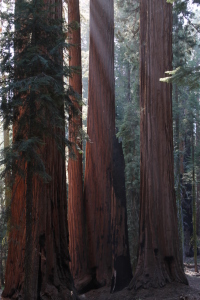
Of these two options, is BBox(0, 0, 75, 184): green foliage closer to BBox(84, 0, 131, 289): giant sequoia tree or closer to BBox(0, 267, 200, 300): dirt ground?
BBox(0, 267, 200, 300): dirt ground

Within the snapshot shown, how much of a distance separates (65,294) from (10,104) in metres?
3.87

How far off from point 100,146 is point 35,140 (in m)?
5.86

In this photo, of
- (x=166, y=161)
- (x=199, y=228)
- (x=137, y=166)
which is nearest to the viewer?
(x=166, y=161)

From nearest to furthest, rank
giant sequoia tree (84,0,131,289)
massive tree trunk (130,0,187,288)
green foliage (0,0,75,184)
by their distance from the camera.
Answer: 1. green foliage (0,0,75,184)
2. massive tree trunk (130,0,187,288)
3. giant sequoia tree (84,0,131,289)

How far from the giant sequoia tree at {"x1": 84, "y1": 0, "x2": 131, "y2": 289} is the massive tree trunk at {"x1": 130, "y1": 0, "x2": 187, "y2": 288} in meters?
1.68

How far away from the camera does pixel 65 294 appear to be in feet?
24.1

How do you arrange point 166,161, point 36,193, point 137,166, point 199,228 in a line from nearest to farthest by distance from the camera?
point 36,193
point 166,161
point 137,166
point 199,228

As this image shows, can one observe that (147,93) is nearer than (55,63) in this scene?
No

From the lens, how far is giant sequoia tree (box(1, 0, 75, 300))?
19.6ft

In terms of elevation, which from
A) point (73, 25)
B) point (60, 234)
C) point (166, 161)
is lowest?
point (60, 234)

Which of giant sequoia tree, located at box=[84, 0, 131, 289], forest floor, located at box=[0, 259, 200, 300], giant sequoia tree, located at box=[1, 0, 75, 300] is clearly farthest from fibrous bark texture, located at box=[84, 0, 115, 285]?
giant sequoia tree, located at box=[1, 0, 75, 300]

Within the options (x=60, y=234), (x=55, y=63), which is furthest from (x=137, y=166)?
(x=55, y=63)

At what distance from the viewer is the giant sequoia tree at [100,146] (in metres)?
11.0

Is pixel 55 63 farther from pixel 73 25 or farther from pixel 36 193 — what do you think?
pixel 36 193
